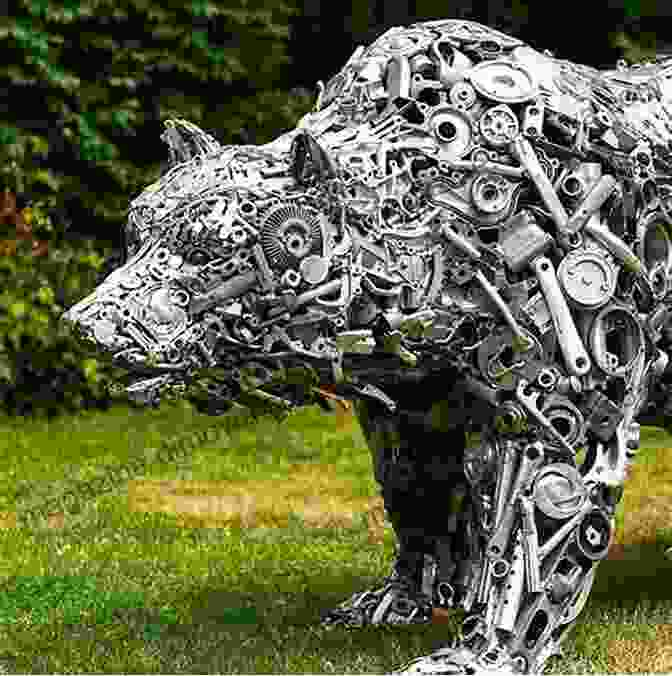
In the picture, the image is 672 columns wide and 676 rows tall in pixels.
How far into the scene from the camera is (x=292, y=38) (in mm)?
14422

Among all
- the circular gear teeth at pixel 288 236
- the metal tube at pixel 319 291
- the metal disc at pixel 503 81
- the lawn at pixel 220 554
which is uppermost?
the metal disc at pixel 503 81

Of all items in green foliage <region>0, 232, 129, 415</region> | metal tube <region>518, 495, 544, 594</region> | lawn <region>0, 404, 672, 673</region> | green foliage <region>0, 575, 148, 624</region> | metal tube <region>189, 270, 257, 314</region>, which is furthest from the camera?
green foliage <region>0, 232, 129, 415</region>

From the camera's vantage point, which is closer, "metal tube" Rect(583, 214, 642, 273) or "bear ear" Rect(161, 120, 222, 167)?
"bear ear" Rect(161, 120, 222, 167)

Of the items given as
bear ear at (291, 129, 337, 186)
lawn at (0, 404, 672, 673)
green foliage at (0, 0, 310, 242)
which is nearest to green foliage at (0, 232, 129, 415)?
lawn at (0, 404, 672, 673)

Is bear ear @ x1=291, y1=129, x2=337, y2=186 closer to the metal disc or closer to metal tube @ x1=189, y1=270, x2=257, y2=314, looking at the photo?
metal tube @ x1=189, y1=270, x2=257, y2=314

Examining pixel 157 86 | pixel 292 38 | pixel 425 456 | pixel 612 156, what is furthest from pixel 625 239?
pixel 292 38

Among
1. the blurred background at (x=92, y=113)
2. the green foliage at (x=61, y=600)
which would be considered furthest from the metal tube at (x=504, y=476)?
the blurred background at (x=92, y=113)

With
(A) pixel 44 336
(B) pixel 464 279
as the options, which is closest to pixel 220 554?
(B) pixel 464 279

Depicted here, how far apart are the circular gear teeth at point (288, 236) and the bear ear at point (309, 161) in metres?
0.12

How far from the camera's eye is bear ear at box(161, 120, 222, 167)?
5.08 meters

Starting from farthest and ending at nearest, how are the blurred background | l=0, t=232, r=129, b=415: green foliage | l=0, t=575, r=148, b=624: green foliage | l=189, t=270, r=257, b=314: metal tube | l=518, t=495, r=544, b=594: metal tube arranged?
the blurred background < l=0, t=232, r=129, b=415: green foliage < l=0, t=575, r=148, b=624: green foliage < l=518, t=495, r=544, b=594: metal tube < l=189, t=270, r=257, b=314: metal tube

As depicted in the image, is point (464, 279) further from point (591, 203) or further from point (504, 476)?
point (504, 476)

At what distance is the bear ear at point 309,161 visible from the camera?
4.80 metres

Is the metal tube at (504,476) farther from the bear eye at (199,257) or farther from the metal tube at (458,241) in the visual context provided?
the bear eye at (199,257)
